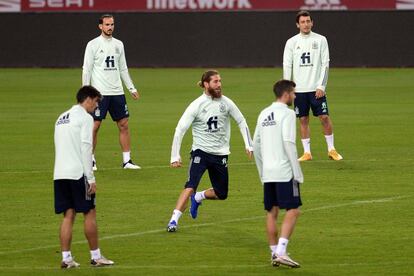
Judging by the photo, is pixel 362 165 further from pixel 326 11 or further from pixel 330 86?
pixel 326 11

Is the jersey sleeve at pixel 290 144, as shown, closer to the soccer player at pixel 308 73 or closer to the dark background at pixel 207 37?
the soccer player at pixel 308 73

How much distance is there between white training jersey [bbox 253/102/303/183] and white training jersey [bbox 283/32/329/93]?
9.09 metres

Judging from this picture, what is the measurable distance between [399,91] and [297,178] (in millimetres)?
23382

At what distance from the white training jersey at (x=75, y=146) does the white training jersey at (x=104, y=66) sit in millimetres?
8319

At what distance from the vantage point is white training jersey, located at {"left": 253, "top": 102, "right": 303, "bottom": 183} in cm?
1330

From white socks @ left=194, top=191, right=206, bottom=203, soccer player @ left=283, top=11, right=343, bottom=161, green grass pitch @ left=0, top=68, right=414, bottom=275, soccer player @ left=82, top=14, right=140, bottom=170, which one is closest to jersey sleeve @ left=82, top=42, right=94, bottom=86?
soccer player @ left=82, top=14, right=140, bottom=170

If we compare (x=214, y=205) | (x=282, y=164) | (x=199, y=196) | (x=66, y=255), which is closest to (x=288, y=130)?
(x=282, y=164)

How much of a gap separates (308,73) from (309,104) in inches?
21.9

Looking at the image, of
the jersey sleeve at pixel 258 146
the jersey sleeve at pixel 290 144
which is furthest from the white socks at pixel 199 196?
the jersey sleeve at pixel 290 144

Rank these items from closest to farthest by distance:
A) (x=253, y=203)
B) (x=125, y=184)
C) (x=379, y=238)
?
(x=379, y=238) < (x=253, y=203) < (x=125, y=184)

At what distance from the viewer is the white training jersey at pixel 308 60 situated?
2250cm

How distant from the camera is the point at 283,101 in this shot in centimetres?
1351

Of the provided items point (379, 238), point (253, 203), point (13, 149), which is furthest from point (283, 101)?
point (13, 149)

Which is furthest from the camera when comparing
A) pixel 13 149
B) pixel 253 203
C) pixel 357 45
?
pixel 357 45
